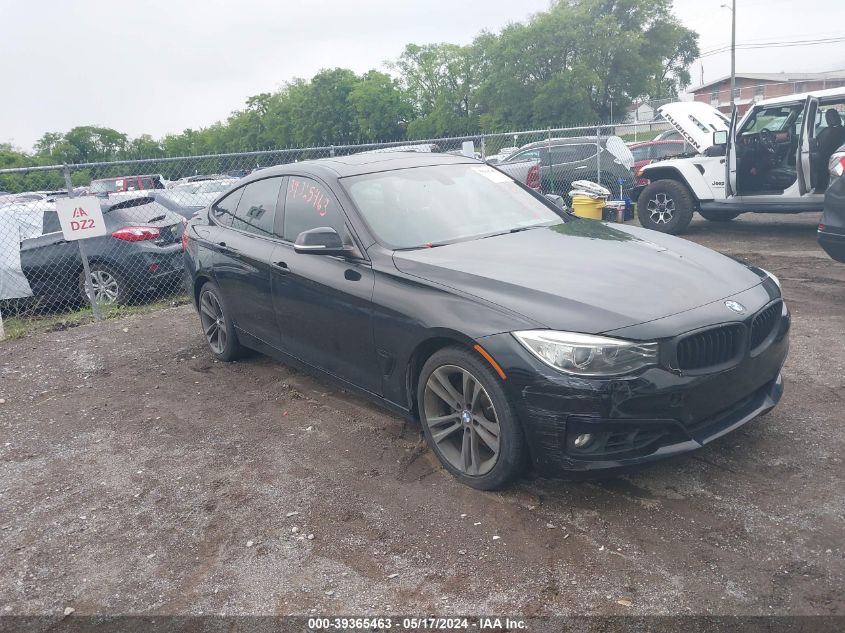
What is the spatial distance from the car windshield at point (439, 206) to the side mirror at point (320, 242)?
0.24m

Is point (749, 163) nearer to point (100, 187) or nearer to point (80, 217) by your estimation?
point (80, 217)

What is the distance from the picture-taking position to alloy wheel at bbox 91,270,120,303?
340 inches

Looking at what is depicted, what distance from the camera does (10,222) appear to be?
28.3ft

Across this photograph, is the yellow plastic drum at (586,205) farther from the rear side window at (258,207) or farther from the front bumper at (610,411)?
the front bumper at (610,411)

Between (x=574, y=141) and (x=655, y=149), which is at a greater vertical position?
(x=574, y=141)

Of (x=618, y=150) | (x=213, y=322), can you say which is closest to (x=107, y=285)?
(x=213, y=322)

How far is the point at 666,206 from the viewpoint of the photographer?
36.6 feet

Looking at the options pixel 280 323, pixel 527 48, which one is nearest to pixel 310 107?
pixel 527 48

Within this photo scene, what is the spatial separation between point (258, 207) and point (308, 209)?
767 mm

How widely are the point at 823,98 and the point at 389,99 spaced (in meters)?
69.3

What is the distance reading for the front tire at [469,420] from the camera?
327 cm

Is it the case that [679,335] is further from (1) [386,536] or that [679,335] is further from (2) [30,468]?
(2) [30,468]

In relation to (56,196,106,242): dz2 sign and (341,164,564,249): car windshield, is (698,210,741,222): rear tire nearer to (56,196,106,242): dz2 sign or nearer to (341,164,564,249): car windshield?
(341,164,564,249): car windshield

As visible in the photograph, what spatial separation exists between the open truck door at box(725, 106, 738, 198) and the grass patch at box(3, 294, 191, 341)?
762cm
